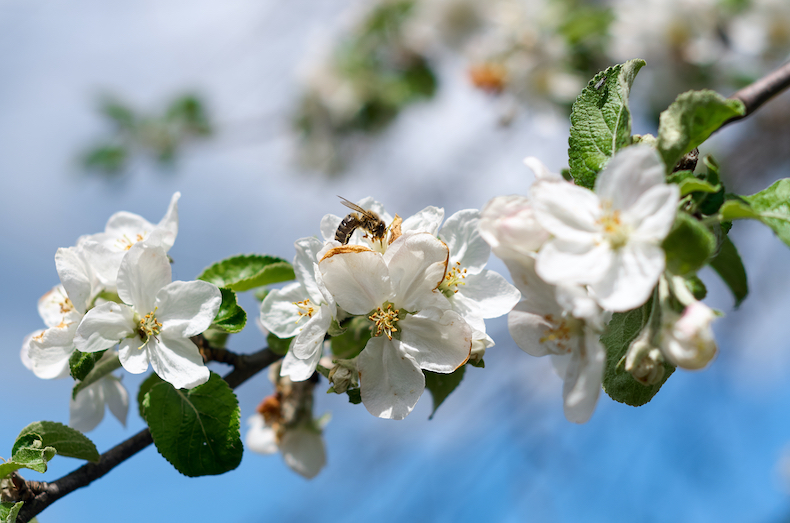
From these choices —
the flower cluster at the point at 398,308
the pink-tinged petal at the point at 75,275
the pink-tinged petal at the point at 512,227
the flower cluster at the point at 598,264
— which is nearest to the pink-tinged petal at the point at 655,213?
the flower cluster at the point at 598,264

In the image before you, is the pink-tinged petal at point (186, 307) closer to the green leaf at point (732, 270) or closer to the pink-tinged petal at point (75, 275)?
the pink-tinged petal at point (75, 275)

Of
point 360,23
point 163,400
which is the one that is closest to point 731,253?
point 163,400

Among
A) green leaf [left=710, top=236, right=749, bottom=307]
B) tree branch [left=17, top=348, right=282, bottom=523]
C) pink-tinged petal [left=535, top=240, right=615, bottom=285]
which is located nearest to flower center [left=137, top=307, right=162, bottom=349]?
tree branch [left=17, top=348, right=282, bottom=523]

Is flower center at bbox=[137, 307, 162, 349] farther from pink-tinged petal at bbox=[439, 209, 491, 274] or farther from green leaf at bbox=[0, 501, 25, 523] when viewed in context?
pink-tinged petal at bbox=[439, 209, 491, 274]

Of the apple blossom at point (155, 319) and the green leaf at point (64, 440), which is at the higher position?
the apple blossom at point (155, 319)

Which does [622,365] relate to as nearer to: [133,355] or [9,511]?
→ [133,355]

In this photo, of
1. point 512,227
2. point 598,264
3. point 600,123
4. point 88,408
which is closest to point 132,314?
point 88,408
